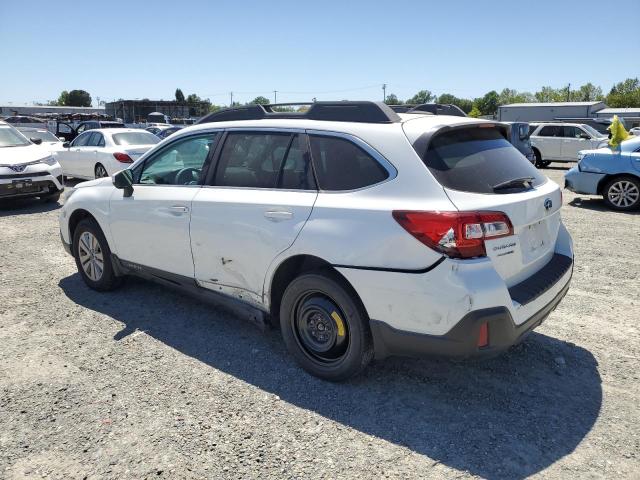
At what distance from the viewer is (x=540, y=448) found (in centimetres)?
272

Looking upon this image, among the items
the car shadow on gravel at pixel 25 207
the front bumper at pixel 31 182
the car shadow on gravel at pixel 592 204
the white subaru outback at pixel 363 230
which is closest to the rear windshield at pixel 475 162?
the white subaru outback at pixel 363 230

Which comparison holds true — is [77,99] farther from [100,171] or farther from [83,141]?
[100,171]

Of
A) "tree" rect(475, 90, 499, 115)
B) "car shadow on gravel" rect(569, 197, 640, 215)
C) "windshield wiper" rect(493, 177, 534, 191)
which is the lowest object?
"car shadow on gravel" rect(569, 197, 640, 215)

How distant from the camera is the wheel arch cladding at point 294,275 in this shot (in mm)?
3139

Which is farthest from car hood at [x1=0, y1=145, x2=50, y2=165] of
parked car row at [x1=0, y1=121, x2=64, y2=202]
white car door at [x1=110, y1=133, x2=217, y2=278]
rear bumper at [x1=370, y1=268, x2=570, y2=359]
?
rear bumper at [x1=370, y1=268, x2=570, y2=359]

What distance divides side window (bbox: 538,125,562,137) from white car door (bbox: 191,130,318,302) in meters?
18.0

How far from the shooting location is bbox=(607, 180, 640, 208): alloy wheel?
9516 millimetres

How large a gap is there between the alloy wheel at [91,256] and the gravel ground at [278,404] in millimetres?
405

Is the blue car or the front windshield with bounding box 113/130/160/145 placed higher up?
the front windshield with bounding box 113/130/160/145

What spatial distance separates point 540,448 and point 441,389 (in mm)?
747

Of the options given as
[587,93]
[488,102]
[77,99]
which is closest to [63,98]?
[77,99]

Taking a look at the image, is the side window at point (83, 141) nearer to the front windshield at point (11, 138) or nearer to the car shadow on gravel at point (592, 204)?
the front windshield at point (11, 138)

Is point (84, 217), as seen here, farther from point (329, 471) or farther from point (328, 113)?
point (329, 471)

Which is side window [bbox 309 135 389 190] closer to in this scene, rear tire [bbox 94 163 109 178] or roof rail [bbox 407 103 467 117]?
roof rail [bbox 407 103 467 117]
